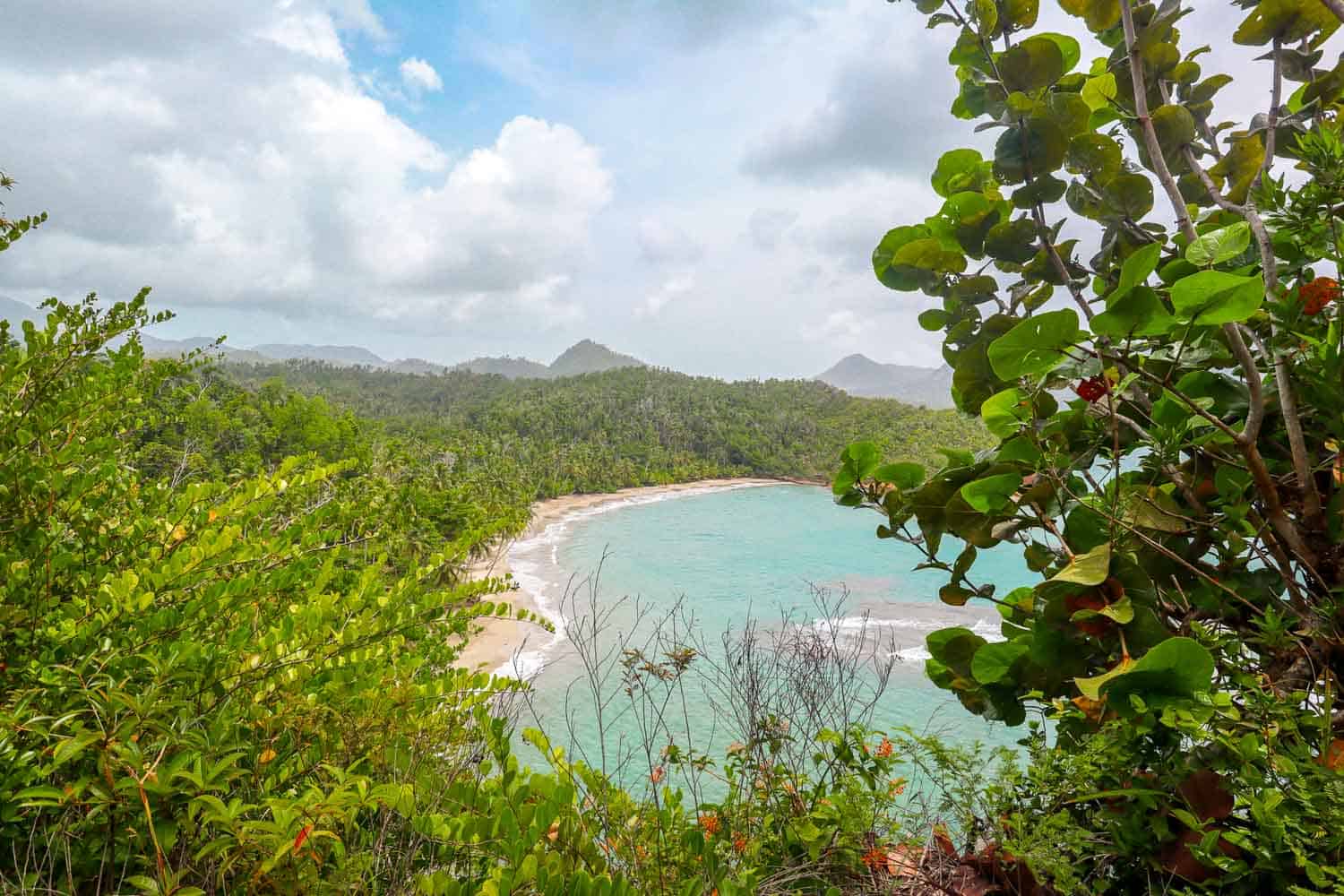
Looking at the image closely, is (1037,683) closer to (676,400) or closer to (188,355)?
(188,355)

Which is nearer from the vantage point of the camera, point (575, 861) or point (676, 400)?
point (575, 861)

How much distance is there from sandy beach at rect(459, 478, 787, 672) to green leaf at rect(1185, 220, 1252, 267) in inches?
67.8

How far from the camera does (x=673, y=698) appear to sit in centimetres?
1223

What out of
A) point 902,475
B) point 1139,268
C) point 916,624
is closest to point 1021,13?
point 1139,268

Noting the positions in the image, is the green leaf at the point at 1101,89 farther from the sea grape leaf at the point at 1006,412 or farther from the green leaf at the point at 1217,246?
the sea grape leaf at the point at 1006,412

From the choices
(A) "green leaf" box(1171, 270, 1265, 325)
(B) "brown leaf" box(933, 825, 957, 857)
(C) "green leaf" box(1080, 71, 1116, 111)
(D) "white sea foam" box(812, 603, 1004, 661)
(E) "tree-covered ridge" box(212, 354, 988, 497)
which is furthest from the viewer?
(E) "tree-covered ridge" box(212, 354, 988, 497)

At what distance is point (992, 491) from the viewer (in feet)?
3.28

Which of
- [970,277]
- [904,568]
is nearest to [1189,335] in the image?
[970,277]

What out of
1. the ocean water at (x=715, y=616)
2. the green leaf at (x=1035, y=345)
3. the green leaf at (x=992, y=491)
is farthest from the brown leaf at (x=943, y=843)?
the green leaf at (x=1035, y=345)

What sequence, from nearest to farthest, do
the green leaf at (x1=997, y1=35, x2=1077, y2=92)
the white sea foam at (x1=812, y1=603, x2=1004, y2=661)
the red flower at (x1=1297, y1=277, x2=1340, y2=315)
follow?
the red flower at (x1=1297, y1=277, x2=1340, y2=315)
the green leaf at (x1=997, y1=35, x2=1077, y2=92)
the white sea foam at (x1=812, y1=603, x2=1004, y2=661)

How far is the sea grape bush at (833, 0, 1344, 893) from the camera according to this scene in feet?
2.71

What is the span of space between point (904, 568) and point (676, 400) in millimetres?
45922

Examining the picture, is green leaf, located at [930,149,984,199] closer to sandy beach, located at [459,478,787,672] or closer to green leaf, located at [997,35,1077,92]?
green leaf, located at [997,35,1077,92]

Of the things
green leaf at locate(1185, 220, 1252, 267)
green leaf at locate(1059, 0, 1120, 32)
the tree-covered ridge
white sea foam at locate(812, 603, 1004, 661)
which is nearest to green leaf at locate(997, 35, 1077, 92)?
green leaf at locate(1059, 0, 1120, 32)
